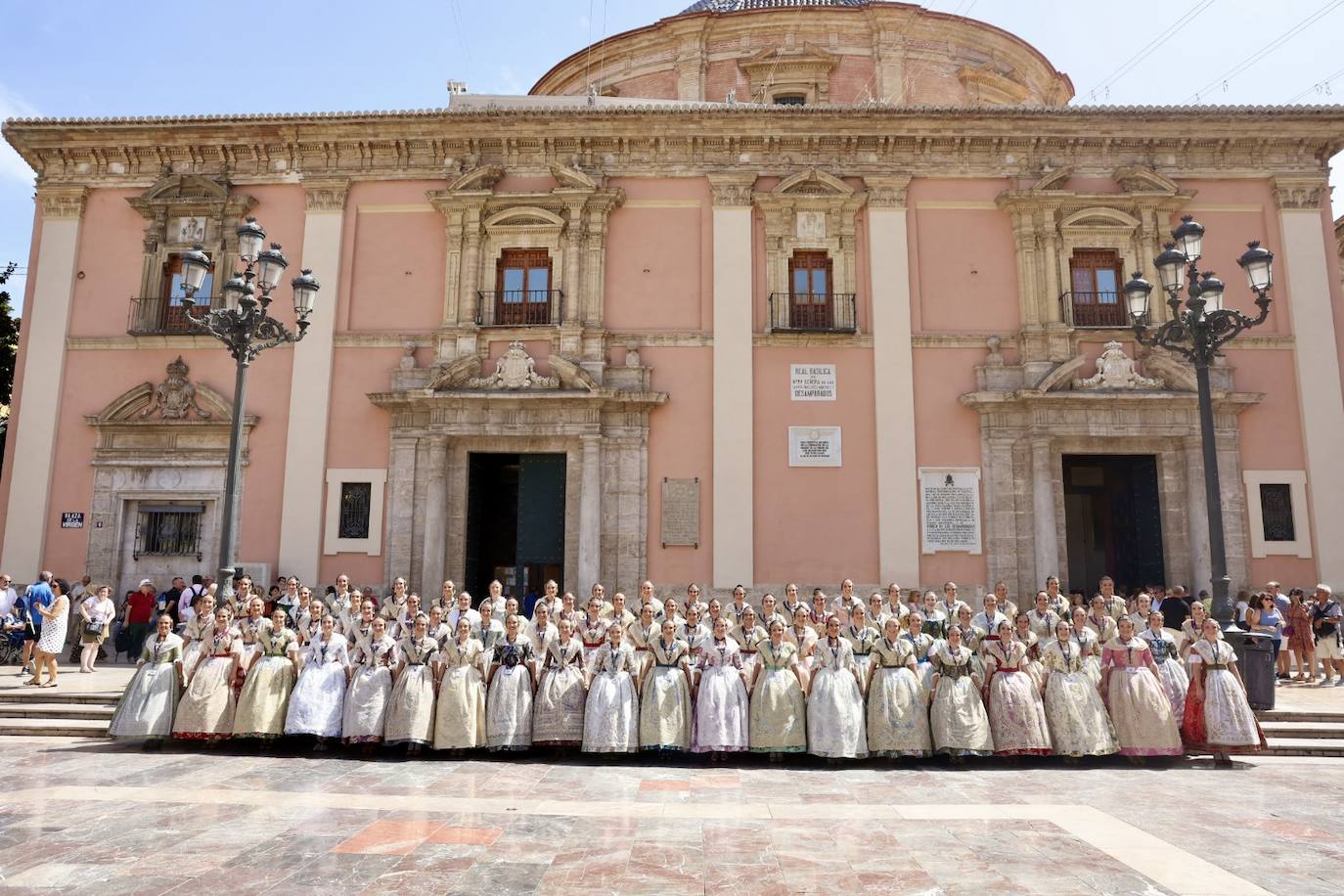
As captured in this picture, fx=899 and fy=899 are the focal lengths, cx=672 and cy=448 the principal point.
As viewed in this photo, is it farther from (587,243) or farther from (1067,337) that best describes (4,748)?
(1067,337)

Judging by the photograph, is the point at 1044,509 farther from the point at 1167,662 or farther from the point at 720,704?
the point at 720,704

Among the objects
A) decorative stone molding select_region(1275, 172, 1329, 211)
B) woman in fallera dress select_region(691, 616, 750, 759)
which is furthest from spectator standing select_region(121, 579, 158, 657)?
decorative stone molding select_region(1275, 172, 1329, 211)

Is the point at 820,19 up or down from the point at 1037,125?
up

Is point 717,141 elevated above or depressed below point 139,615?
above

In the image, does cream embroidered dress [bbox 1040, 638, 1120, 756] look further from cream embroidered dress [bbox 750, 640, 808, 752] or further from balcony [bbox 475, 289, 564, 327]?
balcony [bbox 475, 289, 564, 327]

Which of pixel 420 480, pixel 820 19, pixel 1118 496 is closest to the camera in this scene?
pixel 420 480

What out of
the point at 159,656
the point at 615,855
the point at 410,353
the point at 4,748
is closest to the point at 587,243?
the point at 410,353

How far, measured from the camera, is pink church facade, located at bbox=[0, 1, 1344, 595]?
14984 mm

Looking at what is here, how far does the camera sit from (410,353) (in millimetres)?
15766

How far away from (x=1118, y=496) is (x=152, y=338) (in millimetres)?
17686

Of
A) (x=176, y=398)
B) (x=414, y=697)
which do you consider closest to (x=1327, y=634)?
(x=414, y=697)

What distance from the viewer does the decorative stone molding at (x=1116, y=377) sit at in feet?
49.3

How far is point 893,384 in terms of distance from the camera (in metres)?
15.4

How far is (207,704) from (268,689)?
0.60m
